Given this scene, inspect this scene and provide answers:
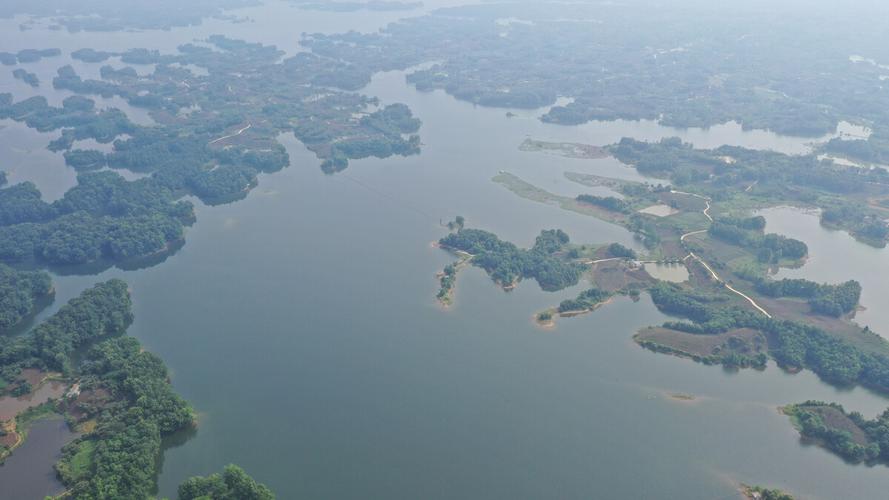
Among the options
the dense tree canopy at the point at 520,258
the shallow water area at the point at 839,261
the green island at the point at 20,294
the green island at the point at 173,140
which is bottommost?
the green island at the point at 173,140

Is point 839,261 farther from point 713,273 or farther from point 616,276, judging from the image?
point 616,276

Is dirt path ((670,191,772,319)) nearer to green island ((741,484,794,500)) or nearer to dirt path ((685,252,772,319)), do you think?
dirt path ((685,252,772,319))

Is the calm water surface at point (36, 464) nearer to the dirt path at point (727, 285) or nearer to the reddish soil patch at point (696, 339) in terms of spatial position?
the reddish soil patch at point (696, 339)

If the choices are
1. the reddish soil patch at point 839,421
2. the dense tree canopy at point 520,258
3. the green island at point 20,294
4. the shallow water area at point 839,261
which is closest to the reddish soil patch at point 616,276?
the dense tree canopy at point 520,258

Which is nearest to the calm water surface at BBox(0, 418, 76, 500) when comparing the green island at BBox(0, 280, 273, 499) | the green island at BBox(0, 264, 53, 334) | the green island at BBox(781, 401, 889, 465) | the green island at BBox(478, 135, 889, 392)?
the green island at BBox(0, 280, 273, 499)

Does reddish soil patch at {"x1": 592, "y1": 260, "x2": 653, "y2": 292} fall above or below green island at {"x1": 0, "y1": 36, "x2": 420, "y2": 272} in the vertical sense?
above

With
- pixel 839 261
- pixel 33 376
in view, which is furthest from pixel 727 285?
pixel 33 376

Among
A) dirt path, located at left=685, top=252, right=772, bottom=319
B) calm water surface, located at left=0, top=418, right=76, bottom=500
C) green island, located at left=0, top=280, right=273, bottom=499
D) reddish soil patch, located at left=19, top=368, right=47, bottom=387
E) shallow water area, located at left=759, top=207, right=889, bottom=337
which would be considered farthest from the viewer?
shallow water area, located at left=759, top=207, right=889, bottom=337

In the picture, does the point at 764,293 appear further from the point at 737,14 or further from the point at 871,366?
the point at 737,14
